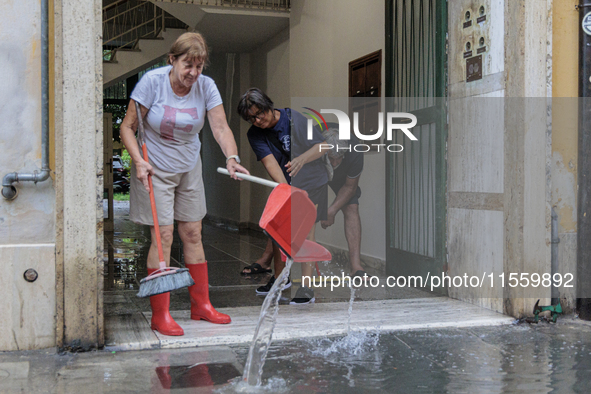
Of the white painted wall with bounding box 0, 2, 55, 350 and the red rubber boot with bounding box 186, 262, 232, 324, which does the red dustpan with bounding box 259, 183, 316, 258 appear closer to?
the red rubber boot with bounding box 186, 262, 232, 324

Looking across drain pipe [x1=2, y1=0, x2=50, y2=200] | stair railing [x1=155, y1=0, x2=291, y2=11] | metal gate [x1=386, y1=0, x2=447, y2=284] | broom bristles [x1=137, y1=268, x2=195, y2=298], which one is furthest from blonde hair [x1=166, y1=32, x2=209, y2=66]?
stair railing [x1=155, y1=0, x2=291, y2=11]

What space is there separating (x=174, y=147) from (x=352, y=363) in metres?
1.62

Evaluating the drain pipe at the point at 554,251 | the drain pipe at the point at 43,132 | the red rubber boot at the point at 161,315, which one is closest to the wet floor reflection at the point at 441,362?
the drain pipe at the point at 554,251

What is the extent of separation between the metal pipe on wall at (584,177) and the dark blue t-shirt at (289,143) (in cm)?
188

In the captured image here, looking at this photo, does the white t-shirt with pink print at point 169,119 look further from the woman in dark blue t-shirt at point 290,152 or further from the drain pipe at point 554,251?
the drain pipe at point 554,251

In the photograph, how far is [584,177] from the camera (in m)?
4.29

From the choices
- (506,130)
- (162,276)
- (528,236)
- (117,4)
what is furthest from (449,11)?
(117,4)

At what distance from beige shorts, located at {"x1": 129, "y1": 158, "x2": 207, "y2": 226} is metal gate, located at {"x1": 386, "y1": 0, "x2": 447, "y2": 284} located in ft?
6.60

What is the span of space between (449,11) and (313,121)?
4.40 feet

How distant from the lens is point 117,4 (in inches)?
507

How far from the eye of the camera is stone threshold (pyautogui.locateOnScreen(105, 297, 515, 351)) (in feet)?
11.8

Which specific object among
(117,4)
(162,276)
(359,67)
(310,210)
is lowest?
(162,276)

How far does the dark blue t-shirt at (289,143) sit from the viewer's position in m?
4.84

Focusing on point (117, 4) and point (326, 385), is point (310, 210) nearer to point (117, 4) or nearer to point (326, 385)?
point (326, 385)
